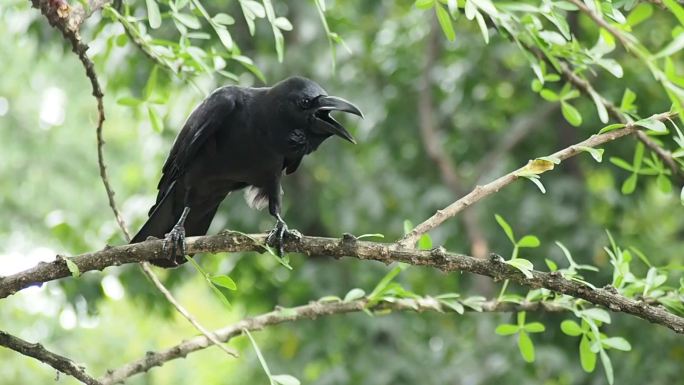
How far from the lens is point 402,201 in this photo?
22.8 ft

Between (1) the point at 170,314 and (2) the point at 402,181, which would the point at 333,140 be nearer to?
(2) the point at 402,181

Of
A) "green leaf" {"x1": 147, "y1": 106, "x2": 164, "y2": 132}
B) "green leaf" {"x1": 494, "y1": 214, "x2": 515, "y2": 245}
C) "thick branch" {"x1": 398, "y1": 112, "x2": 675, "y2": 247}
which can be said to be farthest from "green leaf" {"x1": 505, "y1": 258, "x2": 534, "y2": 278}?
"green leaf" {"x1": 147, "y1": 106, "x2": 164, "y2": 132}

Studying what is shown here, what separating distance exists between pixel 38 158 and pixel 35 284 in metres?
9.30

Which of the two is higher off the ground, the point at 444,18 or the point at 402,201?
the point at 444,18

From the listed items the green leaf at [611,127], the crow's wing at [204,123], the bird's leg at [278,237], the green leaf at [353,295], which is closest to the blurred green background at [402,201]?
the crow's wing at [204,123]

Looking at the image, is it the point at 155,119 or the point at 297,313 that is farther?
the point at 155,119

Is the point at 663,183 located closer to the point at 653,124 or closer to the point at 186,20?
the point at 653,124

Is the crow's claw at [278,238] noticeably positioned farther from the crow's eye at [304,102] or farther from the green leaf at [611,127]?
the green leaf at [611,127]

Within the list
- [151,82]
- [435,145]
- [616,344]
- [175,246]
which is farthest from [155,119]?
[435,145]

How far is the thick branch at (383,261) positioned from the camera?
8.13 ft

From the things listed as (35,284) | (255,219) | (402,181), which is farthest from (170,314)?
(35,284)

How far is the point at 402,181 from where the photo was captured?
23.3 feet

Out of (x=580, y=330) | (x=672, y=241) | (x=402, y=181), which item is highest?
(x=580, y=330)

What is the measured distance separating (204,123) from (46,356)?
1554mm
